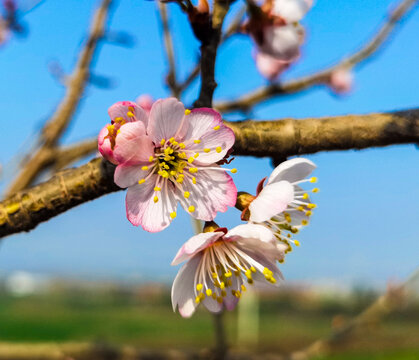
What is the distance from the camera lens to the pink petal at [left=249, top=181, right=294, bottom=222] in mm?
636

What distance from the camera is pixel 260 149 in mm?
698

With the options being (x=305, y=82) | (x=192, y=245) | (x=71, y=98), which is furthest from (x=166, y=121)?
(x=305, y=82)

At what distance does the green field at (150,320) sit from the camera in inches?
347

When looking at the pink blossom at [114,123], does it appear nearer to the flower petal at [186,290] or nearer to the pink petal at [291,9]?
the flower petal at [186,290]

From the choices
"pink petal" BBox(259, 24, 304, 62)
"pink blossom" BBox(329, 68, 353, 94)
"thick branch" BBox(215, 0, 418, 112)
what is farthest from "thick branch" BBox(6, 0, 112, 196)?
"pink blossom" BBox(329, 68, 353, 94)

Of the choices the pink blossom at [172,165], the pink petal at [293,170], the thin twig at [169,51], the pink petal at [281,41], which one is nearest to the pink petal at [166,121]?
the pink blossom at [172,165]

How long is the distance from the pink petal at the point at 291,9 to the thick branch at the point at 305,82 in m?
0.69

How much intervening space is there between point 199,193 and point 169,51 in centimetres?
88

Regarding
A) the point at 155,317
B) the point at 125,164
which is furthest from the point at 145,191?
the point at 155,317

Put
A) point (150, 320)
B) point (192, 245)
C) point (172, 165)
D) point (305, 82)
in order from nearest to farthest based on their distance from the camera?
point (192, 245) → point (172, 165) → point (305, 82) → point (150, 320)

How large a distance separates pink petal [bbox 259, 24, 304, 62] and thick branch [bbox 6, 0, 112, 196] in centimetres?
82

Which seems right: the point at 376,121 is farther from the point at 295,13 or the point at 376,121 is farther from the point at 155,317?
the point at 155,317

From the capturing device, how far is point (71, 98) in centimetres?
155

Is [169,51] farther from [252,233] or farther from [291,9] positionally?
[252,233]
